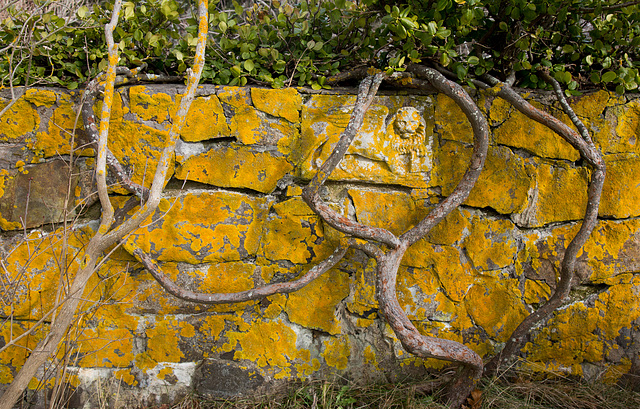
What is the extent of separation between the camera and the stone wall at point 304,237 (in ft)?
5.82

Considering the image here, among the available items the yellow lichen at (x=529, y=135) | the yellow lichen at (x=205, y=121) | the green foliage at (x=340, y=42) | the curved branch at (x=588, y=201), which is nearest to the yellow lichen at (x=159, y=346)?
the yellow lichen at (x=205, y=121)

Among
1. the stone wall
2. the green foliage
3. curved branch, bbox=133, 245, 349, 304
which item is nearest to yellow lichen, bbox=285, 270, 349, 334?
the stone wall

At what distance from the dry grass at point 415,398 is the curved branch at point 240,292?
477mm

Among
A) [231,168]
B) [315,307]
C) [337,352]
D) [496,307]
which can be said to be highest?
[231,168]

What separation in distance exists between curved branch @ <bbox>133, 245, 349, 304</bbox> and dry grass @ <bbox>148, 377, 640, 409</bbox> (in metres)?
0.48

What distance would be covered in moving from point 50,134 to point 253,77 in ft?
3.13

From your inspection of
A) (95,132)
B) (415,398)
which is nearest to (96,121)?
(95,132)

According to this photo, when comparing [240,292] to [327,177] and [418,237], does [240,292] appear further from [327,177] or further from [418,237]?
[418,237]

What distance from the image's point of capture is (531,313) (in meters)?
1.84

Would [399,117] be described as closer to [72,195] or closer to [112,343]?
[72,195]

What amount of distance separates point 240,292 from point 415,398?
0.93 meters

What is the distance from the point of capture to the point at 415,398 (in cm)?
178

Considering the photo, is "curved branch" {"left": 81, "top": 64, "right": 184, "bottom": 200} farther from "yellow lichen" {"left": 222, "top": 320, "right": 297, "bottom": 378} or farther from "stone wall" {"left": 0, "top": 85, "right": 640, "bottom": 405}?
"yellow lichen" {"left": 222, "top": 320, "right": 297, "bottom": 378}

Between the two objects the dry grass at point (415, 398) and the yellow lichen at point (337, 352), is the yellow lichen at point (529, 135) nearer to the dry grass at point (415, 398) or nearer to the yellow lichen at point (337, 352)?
the dry grass at point (415, 398)
